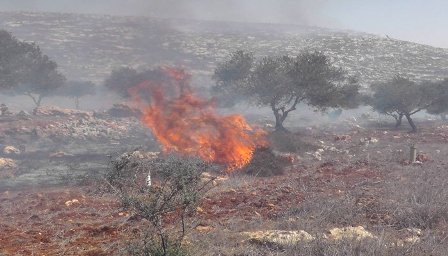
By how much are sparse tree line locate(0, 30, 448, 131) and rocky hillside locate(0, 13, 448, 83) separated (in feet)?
54.9

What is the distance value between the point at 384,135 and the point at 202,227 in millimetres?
24754

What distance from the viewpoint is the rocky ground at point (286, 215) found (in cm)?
677

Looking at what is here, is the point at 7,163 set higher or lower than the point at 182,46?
lower

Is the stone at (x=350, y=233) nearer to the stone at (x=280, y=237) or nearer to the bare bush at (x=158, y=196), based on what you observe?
the stone at (x=280, y=237)

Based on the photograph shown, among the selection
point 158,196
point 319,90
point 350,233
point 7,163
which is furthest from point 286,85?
point 158,196

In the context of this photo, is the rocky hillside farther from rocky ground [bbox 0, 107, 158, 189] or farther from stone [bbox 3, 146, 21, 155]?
stone [bbox 3, 146, 21, 155]

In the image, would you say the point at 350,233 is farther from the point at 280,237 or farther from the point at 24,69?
the point at 24,69

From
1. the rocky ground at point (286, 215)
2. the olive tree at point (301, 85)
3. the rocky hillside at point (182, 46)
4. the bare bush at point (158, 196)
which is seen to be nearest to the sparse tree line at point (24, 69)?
the rocky hillside at point (182, 46)

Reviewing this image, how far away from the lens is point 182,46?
7500 centimetres

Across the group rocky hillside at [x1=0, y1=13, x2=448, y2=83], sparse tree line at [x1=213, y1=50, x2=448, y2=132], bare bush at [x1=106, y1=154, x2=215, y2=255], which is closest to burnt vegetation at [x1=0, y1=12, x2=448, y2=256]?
bare bush at [x1=106, y1=154, x2=215, y2=255]

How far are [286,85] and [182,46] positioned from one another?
46.5 meters

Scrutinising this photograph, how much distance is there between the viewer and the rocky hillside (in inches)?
2422

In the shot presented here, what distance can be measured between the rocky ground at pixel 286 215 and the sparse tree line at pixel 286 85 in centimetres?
1394

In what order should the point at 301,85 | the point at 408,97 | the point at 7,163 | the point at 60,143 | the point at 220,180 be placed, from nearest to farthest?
the point at 220,180
the point at 7,163
the point at 60,143
the point at 301,85
the point at 408,97
